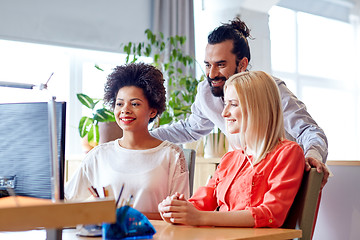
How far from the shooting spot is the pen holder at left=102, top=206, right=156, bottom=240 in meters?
1.05

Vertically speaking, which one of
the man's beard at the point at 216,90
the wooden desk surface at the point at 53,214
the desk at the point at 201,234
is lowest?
the desk at the point at 201,234

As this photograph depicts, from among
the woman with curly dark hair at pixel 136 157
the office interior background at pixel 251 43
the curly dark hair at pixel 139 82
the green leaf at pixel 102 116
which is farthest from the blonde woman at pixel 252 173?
the green leaf at pixel 102 116

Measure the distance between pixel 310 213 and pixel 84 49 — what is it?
3.15 metres

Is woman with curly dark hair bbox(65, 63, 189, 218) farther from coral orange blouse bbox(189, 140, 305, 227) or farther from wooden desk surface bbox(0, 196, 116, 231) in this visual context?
wooden desk surface bbox(0, 196, 116, 231)

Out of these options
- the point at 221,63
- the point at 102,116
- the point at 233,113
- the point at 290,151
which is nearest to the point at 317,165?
the point at 290,151

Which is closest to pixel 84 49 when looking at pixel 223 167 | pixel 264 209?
pixel 223 167

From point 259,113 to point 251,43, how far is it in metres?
3.96

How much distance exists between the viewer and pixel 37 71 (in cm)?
407

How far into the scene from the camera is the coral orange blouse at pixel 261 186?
1.35m

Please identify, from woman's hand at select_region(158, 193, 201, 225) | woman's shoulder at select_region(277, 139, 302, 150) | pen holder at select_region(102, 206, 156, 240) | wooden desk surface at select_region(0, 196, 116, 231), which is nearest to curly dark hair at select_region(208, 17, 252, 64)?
woman's shoulder at select_region(277, 139, 302, 150)

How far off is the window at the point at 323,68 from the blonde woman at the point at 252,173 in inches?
167

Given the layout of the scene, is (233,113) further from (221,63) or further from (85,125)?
(85,125)

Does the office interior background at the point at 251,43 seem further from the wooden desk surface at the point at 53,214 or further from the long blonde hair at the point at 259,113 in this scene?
the wooden desk surface at the point at 53,214

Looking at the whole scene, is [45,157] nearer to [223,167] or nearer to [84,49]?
[223,167]
